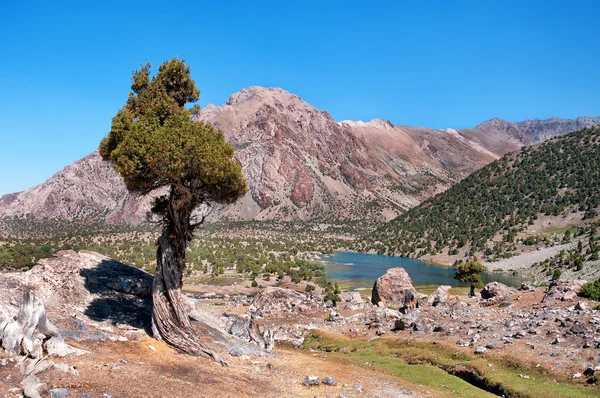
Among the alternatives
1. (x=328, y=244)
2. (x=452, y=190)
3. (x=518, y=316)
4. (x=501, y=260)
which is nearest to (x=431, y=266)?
(x=501, y=260)

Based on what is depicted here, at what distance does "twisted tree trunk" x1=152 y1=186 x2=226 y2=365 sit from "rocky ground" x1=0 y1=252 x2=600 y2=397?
2.13ft

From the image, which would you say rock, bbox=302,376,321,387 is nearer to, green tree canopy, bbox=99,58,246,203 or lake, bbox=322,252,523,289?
green tree canopy, bbox=99,58,246,203

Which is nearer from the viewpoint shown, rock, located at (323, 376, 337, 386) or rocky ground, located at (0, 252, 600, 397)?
rocky ground, located at (0, 252, 600, 397)

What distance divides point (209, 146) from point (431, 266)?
9561cm

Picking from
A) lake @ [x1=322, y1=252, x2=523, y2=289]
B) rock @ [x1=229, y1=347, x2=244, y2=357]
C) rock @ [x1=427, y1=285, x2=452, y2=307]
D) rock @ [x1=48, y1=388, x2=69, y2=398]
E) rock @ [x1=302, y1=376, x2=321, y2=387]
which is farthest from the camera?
lake @ [x1=322, y1=252, x2=523, y2=289]

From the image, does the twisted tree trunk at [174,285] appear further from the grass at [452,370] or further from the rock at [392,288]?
the rock at [392,288]

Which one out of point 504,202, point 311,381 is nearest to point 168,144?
point 311,381

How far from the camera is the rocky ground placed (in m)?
14.5

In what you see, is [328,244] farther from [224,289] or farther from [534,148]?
[224,289]

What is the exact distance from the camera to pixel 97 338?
1802 centimetres

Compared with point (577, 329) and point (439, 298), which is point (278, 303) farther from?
point (577, 329)

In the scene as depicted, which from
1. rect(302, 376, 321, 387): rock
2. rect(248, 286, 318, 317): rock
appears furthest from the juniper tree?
rect(248, 286, 318, 317): rock

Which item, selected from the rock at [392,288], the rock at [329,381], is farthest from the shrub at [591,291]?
the rock at [329,381]

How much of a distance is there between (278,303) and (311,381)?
24186mm
